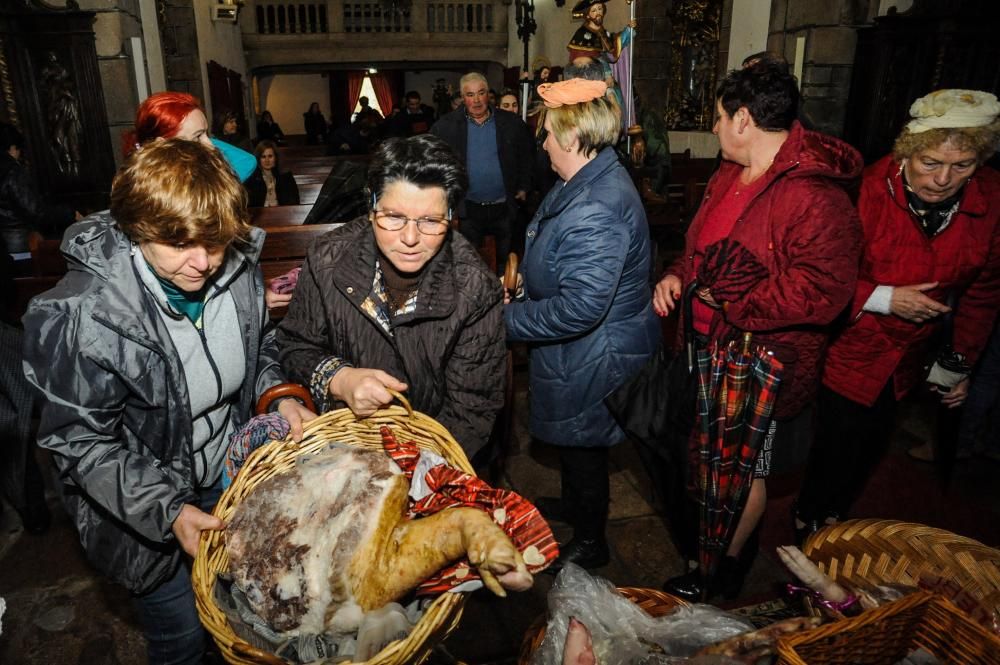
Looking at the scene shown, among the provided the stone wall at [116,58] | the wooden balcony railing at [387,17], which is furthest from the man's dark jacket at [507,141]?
the wooden balcony railing at [387,17]

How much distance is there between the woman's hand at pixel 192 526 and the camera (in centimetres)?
144

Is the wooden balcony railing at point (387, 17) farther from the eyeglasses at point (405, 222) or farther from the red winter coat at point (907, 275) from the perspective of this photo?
the eyeglasses at point (405, 222)

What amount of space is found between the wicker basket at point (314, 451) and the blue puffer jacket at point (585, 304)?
0.85 metres

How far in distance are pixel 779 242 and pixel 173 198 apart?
1.77 meters

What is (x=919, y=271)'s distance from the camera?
2449 millimetres

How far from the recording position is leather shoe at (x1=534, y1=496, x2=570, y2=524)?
3.18m

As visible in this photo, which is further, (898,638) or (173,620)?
(173,620)

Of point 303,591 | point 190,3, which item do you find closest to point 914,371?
point 303,591

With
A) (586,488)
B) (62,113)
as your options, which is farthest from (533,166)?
(62,113)

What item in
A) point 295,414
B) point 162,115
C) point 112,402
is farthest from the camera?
point 162,115

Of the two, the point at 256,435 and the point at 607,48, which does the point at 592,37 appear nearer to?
the point at 607,48

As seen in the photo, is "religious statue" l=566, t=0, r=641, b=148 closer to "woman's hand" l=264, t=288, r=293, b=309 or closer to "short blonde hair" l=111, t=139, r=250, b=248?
"woman's hand" l=264, t=288, r=293, b=309

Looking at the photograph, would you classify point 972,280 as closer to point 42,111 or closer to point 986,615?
point 986,615

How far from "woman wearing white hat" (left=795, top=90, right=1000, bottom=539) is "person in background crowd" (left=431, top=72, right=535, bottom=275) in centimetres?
376
